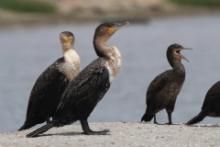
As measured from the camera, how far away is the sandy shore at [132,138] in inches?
516

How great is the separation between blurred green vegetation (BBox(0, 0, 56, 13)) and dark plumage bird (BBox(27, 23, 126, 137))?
58534 millimetres

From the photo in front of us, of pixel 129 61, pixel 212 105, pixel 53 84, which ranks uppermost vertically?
pixel 53 84

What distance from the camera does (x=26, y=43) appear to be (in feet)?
183

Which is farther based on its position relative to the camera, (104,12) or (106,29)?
(104,12)

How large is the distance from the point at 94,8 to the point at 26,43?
25260mm

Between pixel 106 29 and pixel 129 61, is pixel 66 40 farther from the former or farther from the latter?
pixel 129 61

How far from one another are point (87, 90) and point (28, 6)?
61.3m

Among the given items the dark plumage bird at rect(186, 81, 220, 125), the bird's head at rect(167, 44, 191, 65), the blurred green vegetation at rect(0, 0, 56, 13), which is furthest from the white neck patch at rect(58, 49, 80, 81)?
the blurred green vegetation at rect(0, 0, 56, 13)

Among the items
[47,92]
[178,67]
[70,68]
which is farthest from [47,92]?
[178,67]

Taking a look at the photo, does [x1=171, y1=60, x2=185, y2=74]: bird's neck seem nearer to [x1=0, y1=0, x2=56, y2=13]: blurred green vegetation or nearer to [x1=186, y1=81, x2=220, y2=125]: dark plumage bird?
→ [x1=186, y1=81, x2=220, y2=125]: dark plumage bird

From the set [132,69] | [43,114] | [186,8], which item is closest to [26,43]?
[132,69]

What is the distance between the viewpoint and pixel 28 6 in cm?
7488

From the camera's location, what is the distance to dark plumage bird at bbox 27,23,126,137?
14.0m

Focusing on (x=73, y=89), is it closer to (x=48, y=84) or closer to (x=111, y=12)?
(x=48, y=84)
